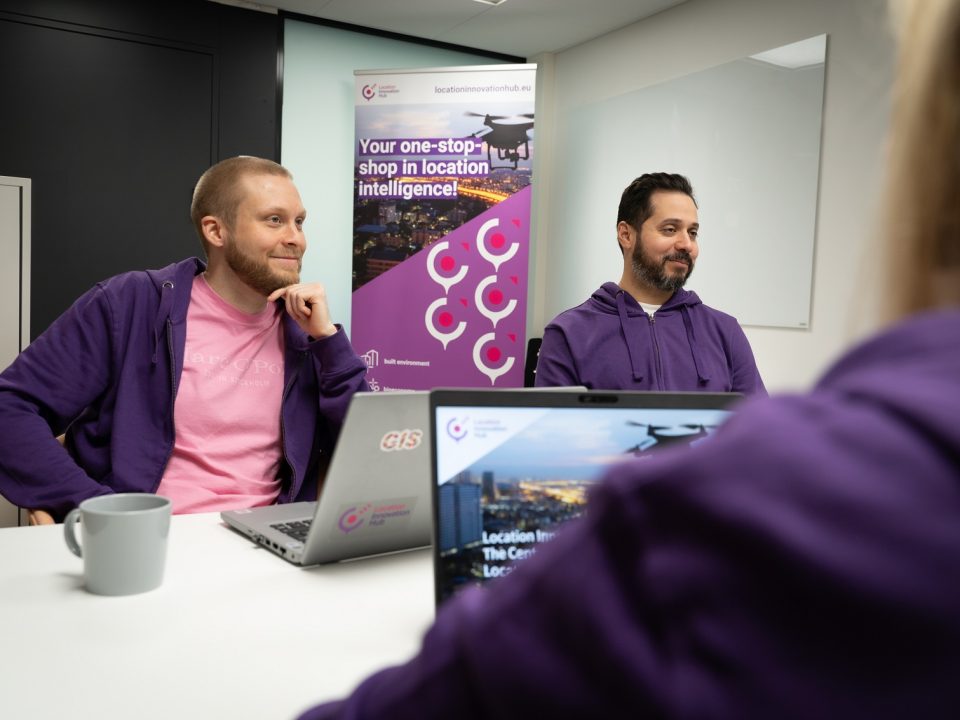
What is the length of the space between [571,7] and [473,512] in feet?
13.2

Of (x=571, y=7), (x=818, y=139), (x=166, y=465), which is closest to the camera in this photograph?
(x=166, y=465)

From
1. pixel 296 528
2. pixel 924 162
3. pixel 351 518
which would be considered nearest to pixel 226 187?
pixel 296 528

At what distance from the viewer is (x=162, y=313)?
179 cm

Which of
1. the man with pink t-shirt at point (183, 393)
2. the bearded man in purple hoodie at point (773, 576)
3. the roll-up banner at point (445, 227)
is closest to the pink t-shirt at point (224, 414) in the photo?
the man with pink t-shirt at point (183, 393)

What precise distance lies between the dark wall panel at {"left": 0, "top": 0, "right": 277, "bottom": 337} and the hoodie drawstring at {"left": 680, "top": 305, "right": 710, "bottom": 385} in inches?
111

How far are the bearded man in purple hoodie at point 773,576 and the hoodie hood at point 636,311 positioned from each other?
2.21 meters

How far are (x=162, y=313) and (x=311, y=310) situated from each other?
1.14ft

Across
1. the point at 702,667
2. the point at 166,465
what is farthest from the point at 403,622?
the point at 166,465

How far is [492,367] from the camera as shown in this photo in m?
4.30

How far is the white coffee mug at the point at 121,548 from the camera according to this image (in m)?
0.98

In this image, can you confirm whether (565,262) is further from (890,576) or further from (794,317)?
(890,576)

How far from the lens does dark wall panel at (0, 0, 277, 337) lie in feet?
12.4

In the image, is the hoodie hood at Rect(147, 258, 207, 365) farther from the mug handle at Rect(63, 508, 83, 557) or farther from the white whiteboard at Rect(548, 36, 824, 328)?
the white whiteboard at Rect(548, 36, 824, 328)

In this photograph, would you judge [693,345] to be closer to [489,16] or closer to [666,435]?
[666,435]
